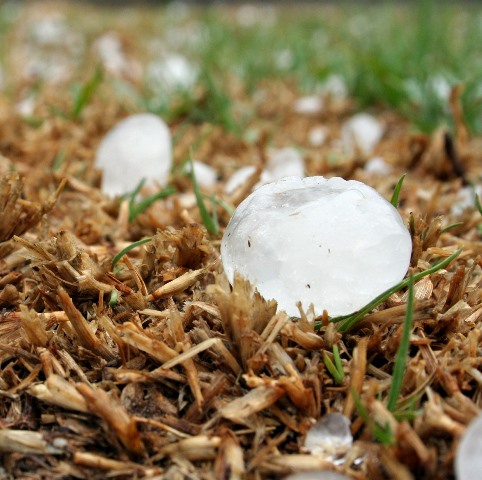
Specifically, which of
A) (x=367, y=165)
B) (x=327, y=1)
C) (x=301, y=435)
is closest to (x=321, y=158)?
(x=367, y=165)

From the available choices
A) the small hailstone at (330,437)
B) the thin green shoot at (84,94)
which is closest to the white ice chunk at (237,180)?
the thin green shoot at (84,94)

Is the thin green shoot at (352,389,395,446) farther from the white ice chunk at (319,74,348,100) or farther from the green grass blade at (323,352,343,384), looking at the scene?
the white ice chunk at (319,74,348,100)

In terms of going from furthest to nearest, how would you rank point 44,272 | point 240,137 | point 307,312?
point 240,137 → point 44,272 → point 307,312

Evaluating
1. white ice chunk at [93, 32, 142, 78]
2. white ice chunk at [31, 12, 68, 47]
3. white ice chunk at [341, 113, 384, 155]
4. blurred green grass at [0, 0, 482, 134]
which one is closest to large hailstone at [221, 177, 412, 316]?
white ice chunk at [341, 113, 384, 155]

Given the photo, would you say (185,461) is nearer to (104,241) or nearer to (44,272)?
(44,272)

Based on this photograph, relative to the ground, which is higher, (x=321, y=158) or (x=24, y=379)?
(x=24, y=379)

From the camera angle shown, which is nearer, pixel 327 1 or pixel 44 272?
pixel 44 272
